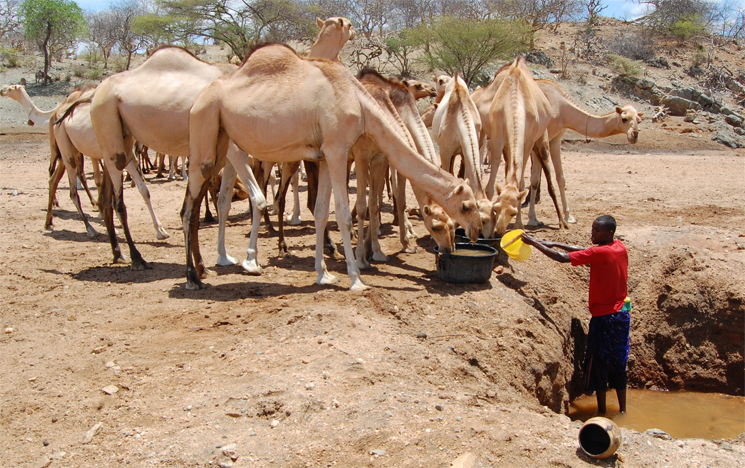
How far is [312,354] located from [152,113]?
380cm

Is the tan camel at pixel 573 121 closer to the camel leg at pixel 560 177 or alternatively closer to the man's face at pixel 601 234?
the camel leg at pixel 560 177

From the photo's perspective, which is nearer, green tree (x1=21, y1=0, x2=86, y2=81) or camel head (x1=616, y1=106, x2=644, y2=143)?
camel head (x1=616, y1=106, x2=644, y2=143)

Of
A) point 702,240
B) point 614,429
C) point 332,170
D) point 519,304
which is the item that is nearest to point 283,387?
point 614,429

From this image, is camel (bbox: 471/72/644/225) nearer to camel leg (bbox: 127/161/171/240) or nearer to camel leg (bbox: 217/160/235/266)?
camel leg (bbox: 217/160/235/266)

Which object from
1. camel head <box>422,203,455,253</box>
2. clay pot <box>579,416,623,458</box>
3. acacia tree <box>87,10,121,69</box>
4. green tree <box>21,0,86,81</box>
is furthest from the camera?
acacia tree <box>87,10,121,69</box>

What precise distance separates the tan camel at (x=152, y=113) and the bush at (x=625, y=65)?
28.3 m

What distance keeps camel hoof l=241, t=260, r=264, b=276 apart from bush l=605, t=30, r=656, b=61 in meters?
33.1

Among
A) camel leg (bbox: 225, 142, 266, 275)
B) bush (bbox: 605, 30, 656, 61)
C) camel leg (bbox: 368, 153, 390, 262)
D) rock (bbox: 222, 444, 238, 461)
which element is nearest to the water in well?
camel leg (bbox: 368, 153, 390, 262)

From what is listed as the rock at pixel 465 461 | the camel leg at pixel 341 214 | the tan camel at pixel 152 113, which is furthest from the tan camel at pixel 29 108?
the rock at pixel 465 461

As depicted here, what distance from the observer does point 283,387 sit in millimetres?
4066

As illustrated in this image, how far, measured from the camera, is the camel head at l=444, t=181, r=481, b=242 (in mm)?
5961

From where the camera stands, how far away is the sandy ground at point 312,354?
356 centimetres

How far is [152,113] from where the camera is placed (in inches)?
269

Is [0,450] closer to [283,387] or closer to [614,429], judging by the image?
[283,387]
